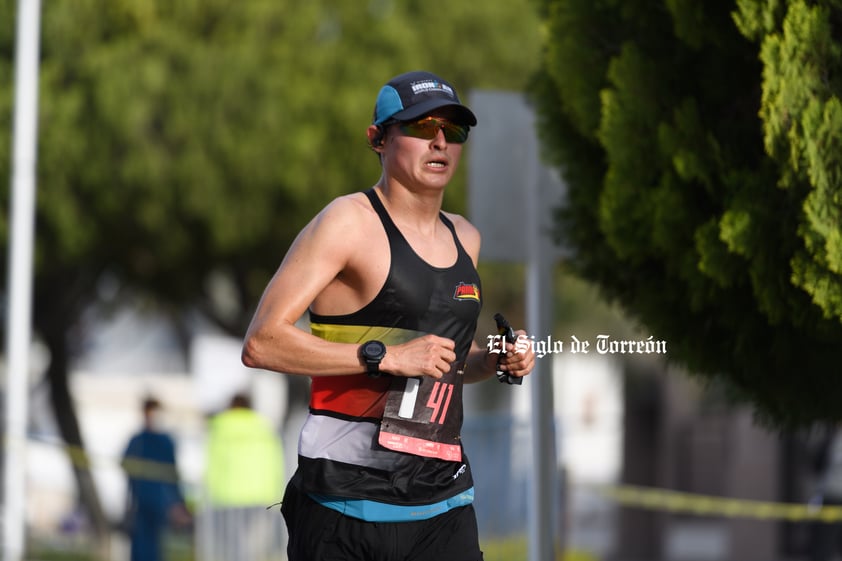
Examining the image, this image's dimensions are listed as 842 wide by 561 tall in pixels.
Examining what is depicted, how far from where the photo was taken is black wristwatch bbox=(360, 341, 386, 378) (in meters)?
3.57

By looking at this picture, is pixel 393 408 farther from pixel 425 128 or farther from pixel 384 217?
pixel 425 128

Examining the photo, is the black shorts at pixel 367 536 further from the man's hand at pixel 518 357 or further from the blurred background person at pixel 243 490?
the blurred background person at pixel 243 490

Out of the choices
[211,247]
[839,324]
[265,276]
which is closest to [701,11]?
[839,324]

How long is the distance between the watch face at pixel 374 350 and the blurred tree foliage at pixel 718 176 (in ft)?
5.15

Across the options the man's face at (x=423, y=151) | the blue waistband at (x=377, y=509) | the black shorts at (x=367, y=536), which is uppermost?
the man's face at (x=423, y=151)

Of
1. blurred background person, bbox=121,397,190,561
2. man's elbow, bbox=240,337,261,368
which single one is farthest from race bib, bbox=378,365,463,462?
blurred background person, bbox=121,397,190,561

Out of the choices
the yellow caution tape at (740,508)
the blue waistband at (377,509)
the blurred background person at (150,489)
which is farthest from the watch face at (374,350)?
the blurred background person at (150,489)

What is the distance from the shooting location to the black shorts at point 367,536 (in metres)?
3.71

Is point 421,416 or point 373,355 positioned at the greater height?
point 373,355

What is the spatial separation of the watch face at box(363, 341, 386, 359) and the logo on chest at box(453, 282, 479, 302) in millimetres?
299

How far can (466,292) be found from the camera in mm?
3816

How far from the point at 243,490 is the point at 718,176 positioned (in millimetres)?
7761

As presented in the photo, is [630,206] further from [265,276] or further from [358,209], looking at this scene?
[265,276]

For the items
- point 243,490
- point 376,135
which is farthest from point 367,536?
point 243,490
